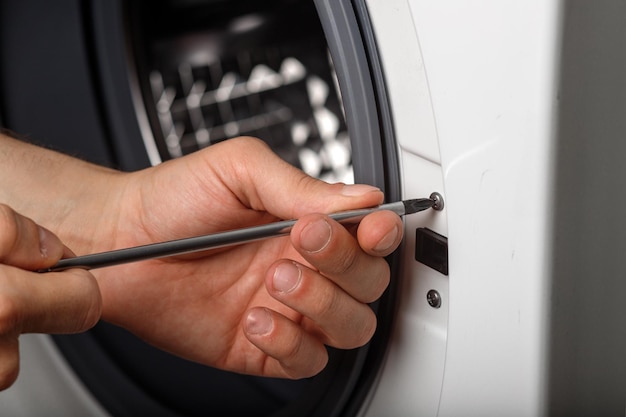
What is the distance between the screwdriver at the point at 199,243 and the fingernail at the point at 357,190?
0.01m

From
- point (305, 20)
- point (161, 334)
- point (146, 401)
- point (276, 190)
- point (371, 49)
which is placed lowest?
point (146, 401)

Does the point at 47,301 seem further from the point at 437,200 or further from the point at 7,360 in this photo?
the point at 437,200

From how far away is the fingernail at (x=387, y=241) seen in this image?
1.61 feet

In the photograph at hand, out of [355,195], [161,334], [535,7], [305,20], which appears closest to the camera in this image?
[535,7]

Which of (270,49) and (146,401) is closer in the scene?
(146,401)

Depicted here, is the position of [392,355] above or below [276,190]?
below

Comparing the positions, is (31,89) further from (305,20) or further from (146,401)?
(305,20)

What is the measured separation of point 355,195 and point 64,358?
452 mm

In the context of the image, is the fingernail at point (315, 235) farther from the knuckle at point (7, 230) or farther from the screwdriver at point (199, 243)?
the knuckle at point (7, 230)

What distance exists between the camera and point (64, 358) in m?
0.81

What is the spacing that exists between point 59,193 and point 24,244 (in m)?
0.26

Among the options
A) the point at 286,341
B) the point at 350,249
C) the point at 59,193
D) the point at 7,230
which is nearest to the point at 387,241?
the point at 350,249

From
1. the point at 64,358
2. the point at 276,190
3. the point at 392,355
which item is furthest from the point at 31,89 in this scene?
the point at 392,355

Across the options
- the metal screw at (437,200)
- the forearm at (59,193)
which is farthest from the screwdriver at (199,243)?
the forearm at (59,193)
